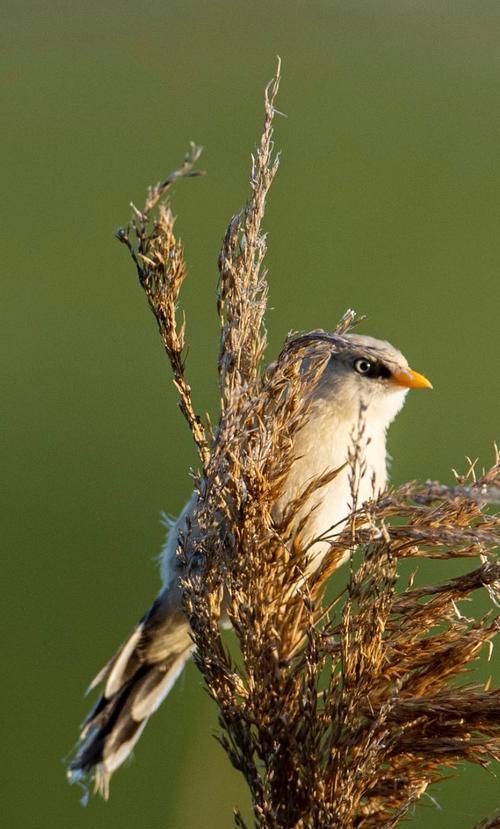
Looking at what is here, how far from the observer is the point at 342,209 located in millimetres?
11070

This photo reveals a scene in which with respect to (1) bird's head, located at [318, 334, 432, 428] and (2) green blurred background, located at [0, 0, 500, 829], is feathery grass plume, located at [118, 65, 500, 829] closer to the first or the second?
(2) green blurred background, located at [0, 0, 500, 829]

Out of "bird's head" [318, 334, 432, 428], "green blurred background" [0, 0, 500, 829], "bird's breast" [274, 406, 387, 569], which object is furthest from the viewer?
"green blurred background" [0, 0, 500, 829]

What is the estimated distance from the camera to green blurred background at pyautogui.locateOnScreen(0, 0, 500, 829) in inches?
222

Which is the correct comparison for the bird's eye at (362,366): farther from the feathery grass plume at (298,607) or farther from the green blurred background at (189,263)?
the green blurred background at (189,263)

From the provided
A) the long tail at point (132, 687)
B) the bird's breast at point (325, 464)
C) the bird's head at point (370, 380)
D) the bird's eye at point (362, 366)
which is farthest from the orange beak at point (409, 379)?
the long tail at point (132, 687)

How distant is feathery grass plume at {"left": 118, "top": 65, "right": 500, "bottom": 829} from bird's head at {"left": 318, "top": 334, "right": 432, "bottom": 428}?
41.6 inches

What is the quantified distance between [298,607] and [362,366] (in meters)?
1.40

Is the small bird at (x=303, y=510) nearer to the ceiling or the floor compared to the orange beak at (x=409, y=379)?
nearer to the floor

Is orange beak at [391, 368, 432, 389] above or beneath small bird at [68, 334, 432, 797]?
above

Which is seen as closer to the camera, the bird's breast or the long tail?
the bird's breast

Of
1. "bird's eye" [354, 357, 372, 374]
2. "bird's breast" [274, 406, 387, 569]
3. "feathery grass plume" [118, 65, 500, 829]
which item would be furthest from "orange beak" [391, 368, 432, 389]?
"feathery grass plume" [118, 65, 500, 829]

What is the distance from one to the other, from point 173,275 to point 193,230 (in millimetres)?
7917

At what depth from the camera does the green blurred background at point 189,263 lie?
5637mm

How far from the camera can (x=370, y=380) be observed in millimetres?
3662
